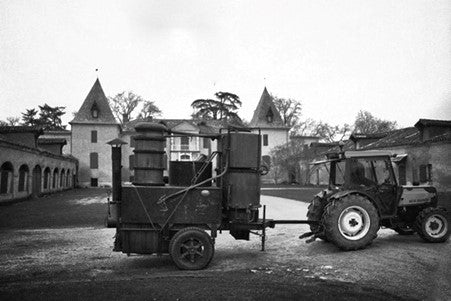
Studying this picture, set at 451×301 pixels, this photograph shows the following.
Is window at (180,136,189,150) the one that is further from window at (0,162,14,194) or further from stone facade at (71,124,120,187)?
window at (0,162,14,194)

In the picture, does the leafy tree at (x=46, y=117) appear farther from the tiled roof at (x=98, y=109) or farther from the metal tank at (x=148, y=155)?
the metal tank at (x=148, y=155)

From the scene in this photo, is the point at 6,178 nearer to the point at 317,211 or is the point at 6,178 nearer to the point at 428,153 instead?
the point at 317,211

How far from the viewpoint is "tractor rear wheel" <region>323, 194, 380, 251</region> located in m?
7.56

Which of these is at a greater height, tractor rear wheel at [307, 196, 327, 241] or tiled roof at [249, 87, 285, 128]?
tiled roof at [249, 87, 285, 128]

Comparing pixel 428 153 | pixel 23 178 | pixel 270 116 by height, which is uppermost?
pixel 270 116

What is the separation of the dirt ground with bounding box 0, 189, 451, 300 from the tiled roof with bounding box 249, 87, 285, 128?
46.2 metres

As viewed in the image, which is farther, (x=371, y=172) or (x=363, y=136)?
(x=363, y=136)

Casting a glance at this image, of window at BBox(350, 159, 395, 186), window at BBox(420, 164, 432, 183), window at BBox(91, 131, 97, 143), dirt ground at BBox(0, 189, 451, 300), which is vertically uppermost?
window at BBox(91, 131, 97, 143)

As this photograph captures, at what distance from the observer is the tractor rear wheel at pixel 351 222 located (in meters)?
7.56

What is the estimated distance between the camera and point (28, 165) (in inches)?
970

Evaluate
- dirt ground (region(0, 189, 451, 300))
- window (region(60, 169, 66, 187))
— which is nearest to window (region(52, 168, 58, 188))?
window (region(60, 169, 66, 187))

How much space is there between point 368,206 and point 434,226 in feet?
7.10

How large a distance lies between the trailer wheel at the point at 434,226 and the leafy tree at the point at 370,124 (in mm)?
52855

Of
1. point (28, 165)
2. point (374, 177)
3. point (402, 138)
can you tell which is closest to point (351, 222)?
point (374, 177)
